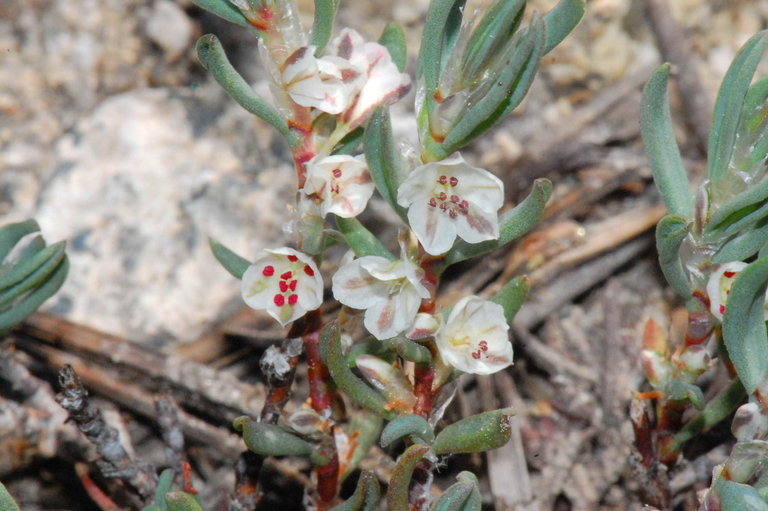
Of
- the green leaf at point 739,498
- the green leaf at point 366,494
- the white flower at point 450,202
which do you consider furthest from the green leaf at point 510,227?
the green leaf at point 739,498

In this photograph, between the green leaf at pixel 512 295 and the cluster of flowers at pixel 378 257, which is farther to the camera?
the green leaf at pixel 512 295

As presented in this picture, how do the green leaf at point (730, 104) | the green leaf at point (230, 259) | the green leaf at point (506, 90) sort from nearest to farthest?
1. the green leaf at point (506, 90)
2. the green leaf at point (730, 104)
3. the green leaf at point (230, 259)

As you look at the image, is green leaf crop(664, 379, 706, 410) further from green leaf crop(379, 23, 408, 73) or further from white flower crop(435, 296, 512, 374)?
green leaf crop(379, 23, 408, 73)

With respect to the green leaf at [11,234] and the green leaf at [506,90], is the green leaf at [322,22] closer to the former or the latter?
the green leaf at [506,90]

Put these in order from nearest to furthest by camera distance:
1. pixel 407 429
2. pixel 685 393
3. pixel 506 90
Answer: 1. pixel 506 90
2. pixel 407 429
3. pixel 685 393

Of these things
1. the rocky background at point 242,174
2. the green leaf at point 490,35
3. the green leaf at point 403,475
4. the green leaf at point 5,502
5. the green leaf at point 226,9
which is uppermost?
the green leaf at point 490,35

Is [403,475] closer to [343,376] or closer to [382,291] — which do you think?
[343,376]

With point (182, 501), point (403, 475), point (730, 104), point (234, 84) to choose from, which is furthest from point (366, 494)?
point (730, 104)
